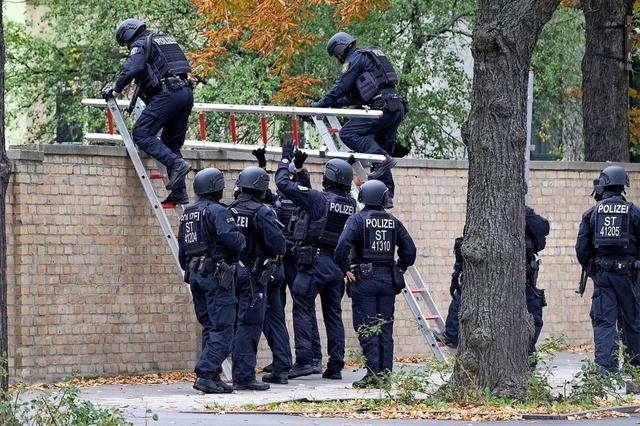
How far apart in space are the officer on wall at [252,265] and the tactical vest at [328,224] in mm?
937

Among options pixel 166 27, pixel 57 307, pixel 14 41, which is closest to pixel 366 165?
pixel 57 307

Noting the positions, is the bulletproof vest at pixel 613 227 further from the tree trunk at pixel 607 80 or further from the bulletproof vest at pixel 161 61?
the tree trunk at pixel 607 80

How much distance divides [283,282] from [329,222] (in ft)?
3.10

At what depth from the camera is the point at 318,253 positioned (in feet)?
51.3

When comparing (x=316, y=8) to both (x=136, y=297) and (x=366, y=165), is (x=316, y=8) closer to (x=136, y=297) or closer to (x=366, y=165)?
(x=366, y=165)

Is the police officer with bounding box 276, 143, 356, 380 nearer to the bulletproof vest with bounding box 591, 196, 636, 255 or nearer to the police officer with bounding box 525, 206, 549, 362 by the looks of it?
the police officer with bounding box 525, 206, 549, 362

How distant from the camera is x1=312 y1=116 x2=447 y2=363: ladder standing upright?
15.8 metres

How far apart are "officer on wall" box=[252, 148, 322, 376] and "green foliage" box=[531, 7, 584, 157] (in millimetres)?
10991

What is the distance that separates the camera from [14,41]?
26.3m

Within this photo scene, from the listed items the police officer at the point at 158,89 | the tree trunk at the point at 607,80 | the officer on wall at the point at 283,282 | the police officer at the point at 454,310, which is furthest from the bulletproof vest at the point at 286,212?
the tree trunk at the point at 607,80

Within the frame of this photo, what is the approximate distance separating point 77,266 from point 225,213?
243cm

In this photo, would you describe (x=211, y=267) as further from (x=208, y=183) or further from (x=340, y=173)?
(x=340, y=173)

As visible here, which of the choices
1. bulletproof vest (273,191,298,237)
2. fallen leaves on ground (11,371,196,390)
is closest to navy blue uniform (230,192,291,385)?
bulletproof vest (273,191,298,237)

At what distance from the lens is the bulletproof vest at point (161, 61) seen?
604 inches
